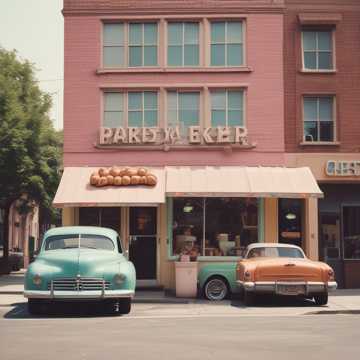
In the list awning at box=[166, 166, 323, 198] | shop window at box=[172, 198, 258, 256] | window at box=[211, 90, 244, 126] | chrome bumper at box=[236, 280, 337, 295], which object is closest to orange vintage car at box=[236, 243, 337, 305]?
chrome bumper at box=[236, 280, 337, 295]

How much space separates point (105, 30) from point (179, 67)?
2917 mm

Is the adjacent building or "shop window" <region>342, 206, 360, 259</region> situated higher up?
the adjacent building

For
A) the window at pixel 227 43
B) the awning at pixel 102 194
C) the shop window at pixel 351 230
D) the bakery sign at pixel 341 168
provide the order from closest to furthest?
the awning at pixel 102 194 → the bakery sign at pixel 341 168 → the window at pixel 227 43 → the shop window at pixel 351 230

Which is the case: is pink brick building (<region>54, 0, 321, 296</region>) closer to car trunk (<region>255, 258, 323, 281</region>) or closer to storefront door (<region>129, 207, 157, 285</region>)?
storefront door (<region>129, 207, 157, 285</region>)

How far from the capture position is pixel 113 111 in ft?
78.1

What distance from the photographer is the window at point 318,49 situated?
79.7ft

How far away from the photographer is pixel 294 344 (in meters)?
10.1

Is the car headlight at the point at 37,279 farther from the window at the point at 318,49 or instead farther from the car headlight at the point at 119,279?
the window at the point at 318,49

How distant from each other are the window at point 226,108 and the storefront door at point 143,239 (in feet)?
12.4

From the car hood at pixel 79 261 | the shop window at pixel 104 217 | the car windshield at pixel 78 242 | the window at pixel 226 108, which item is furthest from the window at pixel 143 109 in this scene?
the car hood at pixel 79 261

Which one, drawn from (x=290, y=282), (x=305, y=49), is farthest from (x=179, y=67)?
(x=290, y=282)

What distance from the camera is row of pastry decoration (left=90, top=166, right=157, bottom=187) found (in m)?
21.9

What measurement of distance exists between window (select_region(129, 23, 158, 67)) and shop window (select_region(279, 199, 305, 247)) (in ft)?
22.0

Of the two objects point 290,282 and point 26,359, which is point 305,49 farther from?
point 26,359
